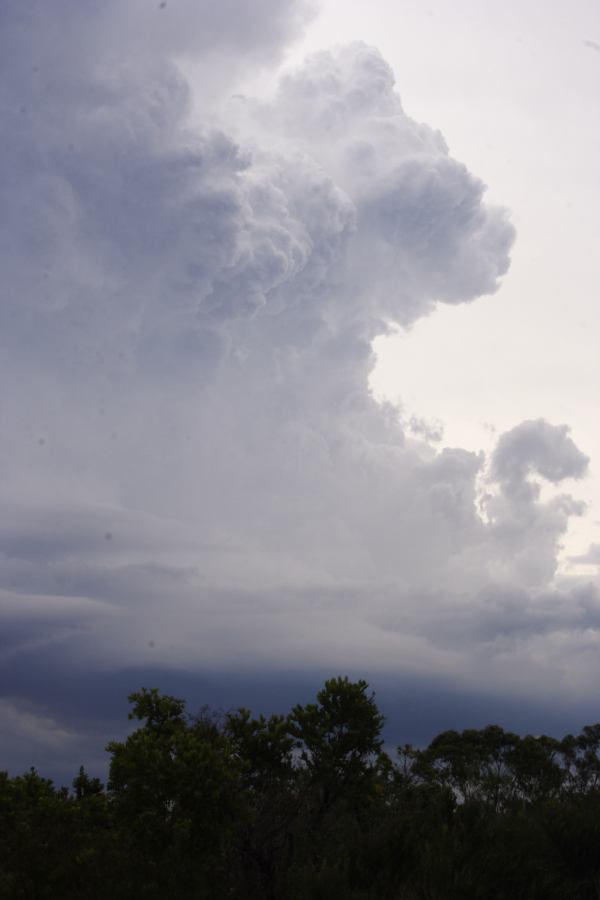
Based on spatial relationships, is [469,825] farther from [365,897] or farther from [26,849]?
[26,849]

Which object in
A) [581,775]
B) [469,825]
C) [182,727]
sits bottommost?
[581,775]

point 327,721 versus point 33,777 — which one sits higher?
point 327,721

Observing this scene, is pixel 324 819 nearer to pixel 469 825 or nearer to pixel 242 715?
pixel 242 715

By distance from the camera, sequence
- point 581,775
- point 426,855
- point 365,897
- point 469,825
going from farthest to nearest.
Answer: point 581,775
point 469,825
point 426,855
point 365,897

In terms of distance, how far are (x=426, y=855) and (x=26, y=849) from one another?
439 inches

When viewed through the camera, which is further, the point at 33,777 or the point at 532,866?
the point at 33,777

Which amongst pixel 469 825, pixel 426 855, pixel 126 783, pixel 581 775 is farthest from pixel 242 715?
pixel 581 775

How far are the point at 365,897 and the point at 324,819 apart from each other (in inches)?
515

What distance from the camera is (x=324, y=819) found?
29328 mm

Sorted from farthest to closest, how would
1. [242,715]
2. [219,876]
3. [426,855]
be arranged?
[242,715]
[219,876]
[426,855]

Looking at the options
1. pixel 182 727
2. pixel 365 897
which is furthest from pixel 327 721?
pixel 365 897

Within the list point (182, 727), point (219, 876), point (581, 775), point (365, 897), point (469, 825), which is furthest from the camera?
point (581, 775)

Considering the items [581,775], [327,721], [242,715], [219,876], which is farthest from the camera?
[581,775]

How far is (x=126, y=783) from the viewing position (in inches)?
880
